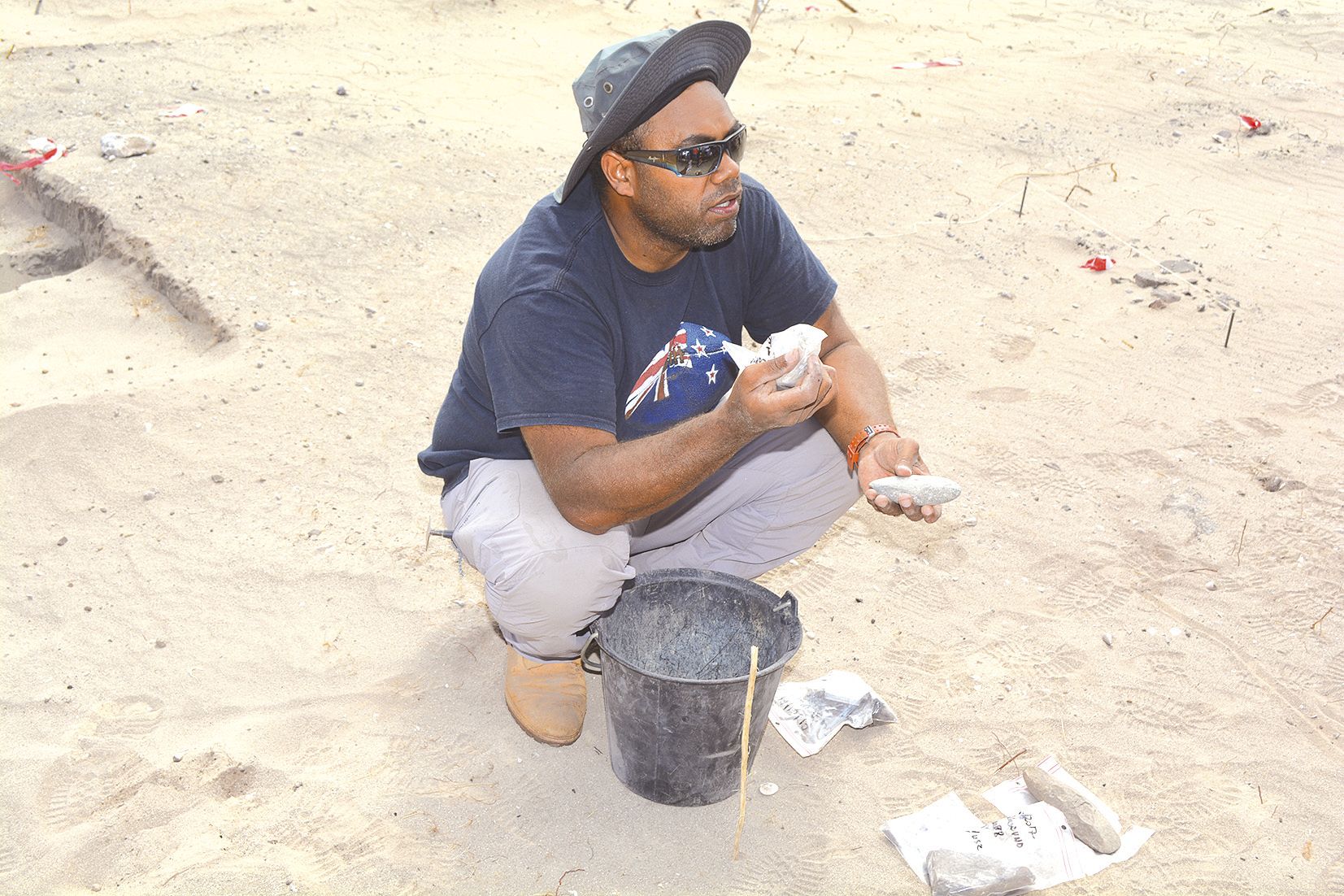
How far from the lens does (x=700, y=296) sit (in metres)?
2.67

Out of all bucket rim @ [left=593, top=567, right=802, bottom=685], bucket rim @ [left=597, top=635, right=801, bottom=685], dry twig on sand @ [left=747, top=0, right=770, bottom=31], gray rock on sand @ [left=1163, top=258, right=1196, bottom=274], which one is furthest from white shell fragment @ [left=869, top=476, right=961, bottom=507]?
dry twig on sand @ [left=747, top=0, right=770, bottom=31]

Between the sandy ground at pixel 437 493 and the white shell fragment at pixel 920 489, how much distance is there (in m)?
0.66

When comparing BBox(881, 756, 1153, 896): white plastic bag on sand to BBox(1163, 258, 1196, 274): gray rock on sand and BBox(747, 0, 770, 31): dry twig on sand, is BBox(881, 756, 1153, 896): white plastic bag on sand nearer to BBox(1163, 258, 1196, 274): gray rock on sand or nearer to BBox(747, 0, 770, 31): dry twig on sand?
BBox(1163, 258, 1196, 274): gray rock on sand

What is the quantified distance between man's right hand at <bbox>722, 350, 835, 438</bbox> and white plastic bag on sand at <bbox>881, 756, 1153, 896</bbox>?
3.23ft

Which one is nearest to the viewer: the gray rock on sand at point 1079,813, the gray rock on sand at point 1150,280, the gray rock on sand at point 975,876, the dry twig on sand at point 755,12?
the gray rock on sand at point 975,876

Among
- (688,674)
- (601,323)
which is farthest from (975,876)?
(601,323)

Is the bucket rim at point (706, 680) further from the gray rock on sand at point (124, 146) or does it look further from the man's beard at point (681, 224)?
the gray rock on sand at point (124, 146)

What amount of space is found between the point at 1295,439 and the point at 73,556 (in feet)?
13.1

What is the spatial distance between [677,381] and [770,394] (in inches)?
20.3

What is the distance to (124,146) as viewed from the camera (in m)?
5.05

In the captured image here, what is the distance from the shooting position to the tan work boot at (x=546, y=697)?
8.65ft

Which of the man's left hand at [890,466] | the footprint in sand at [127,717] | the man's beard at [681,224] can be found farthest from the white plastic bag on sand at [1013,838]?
the footprint in sand at [127,717]

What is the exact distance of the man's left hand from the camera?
8.32 ft

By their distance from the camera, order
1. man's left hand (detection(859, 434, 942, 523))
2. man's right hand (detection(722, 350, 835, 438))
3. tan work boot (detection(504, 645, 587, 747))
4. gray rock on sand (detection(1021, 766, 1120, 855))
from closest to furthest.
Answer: man's right hand (detection(722, 350, 835, 438)) < gray rock on sand (detection(1021, 766, 1120, 855)) < man's left hand (detection(859, 434, 942, 523)) < tan work boot (detection(504, 645, 587, 747))
